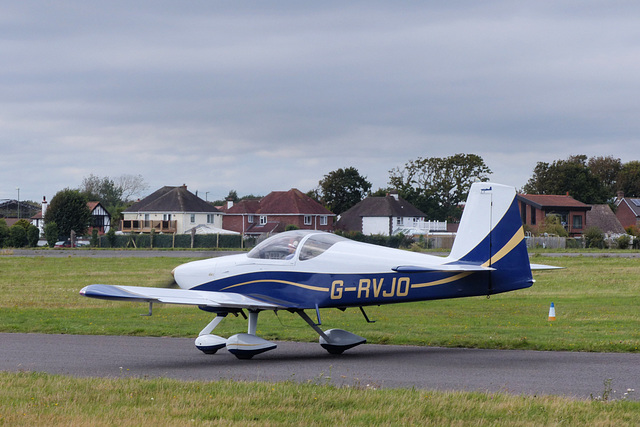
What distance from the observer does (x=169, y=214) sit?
3487 inches

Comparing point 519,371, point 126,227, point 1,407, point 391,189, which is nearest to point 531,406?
point 519,371

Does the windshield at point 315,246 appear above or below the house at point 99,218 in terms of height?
below

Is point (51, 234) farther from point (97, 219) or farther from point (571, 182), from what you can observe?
point (571, 182)

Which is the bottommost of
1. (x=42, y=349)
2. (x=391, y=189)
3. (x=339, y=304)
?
(x=42, y=349)

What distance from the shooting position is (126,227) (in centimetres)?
8694

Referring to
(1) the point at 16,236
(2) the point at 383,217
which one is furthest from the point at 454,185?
(1) the point at 16,236

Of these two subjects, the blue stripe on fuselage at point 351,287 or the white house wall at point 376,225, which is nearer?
the blue stripe on fuselage at point 351,287

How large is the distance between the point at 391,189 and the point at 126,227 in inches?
1404

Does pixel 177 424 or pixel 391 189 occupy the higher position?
pixel 391 189

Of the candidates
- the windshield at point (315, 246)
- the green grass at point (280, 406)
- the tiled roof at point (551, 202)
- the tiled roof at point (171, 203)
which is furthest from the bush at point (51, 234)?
the green grass at point (280, 406)

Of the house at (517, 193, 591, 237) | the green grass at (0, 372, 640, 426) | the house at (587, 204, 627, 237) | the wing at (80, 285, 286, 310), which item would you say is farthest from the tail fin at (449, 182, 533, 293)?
the house at (587, 204, 627, 237)

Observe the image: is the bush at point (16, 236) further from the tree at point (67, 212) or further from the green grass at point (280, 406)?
the green grass at point (280, 406)

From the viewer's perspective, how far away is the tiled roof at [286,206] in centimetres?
8731

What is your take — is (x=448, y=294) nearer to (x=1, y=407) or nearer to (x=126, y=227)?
(x=1, y=407)
